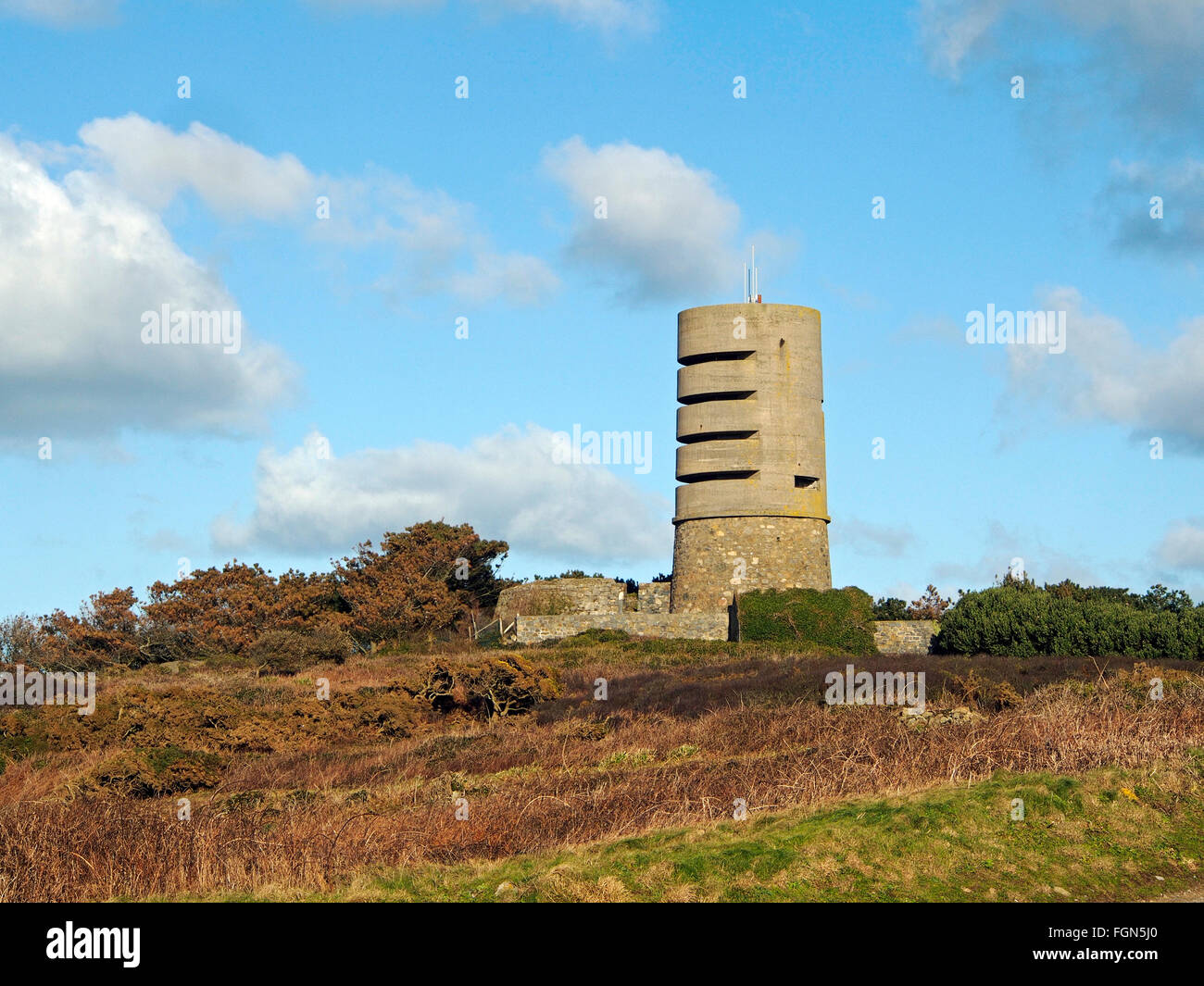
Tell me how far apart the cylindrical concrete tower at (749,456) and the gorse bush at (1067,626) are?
242 inches

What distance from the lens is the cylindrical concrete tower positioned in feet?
148

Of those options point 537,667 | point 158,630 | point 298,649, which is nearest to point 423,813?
point 537,667

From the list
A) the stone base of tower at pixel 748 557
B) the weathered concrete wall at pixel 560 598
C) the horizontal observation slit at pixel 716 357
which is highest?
the horizontal observation slit at pixel 716 357

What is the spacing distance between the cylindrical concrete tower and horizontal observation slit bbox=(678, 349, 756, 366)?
37 millimetres

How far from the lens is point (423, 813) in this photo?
1359 centimetres

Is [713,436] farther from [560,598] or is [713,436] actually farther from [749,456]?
[560,598]

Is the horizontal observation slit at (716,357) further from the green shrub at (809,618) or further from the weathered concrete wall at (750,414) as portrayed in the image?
the green shrub at (809,618)

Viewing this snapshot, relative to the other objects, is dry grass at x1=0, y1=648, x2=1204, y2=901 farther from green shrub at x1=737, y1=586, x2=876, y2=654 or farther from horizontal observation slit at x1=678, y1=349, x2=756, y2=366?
horizontal observation slit at x1=678, y1=349, x2=756, y2=366

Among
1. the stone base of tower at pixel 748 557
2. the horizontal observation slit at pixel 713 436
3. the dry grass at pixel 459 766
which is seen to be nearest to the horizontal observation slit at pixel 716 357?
the horizontal observation slit at pixel 713 436

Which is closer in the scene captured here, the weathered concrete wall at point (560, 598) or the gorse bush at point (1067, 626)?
the gorse bush at point (1067, 626)

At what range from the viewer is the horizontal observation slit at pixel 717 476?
45625 mm

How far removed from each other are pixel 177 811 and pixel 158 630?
111 ft
